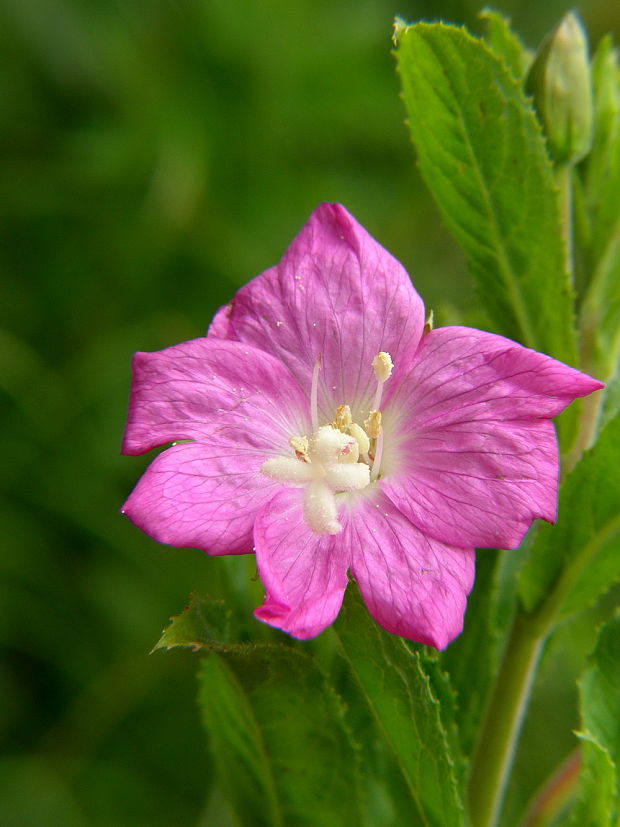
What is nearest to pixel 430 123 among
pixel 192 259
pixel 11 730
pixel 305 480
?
pixel 305 480

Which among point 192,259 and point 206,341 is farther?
point 192,259

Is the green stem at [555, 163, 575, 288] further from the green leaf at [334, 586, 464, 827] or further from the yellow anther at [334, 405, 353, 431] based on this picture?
the green leaf at [334, 586, 464, 827]

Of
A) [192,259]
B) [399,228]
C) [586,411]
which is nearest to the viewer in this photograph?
[586,411]

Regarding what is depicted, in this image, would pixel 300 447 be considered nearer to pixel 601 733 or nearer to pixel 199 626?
pixel 199 626

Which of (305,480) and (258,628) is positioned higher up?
(305,480)

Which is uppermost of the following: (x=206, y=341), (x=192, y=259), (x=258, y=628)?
(x=192, y=259)


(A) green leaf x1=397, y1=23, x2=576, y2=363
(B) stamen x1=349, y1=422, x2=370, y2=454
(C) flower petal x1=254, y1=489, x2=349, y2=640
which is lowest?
(C) flower petal x1=254, y1=489, x2=349, y2=640

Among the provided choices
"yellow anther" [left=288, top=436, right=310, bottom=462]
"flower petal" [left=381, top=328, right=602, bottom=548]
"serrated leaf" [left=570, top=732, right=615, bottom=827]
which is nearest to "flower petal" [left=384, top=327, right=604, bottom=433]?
"flower petal" [left=381, top=328, right=602, bottom=548]

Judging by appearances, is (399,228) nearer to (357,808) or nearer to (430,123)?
(430,123)

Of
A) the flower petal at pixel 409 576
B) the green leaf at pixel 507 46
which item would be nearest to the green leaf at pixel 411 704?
the flower petal at pixel 409 576
